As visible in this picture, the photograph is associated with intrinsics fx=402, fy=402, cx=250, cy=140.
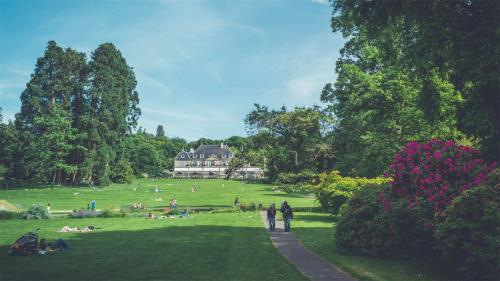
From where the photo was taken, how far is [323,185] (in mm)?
32562

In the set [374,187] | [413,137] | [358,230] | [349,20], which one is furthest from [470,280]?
[413,137]

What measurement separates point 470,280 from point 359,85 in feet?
63.5

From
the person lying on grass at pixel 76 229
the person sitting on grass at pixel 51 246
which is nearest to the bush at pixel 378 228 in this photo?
the person sitting on grass at pixel 51 246

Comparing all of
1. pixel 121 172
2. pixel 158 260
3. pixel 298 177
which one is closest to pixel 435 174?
pixel 158 260

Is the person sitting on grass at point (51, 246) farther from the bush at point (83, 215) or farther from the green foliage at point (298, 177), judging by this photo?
the green foliage at point (298, 177)

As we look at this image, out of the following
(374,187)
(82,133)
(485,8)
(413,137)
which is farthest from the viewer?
(82,133)

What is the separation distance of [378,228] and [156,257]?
868cm

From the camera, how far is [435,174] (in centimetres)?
1380

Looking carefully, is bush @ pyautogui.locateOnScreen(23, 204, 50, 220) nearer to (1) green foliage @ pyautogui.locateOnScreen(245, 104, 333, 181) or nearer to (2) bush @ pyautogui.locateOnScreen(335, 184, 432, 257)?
(2) bush @ pyautogui.locateOnScreen(335, 184, 432, 257)

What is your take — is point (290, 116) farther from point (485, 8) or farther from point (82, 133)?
point (485, 8)

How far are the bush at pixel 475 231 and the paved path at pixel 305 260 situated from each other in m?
3.09

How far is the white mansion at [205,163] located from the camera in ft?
529

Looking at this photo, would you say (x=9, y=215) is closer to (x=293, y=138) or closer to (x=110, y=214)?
(x=110, y=214)

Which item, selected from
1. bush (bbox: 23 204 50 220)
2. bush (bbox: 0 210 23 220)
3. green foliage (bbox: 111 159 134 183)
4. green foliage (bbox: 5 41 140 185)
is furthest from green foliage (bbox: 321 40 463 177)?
green foliage (bbox: 111 159 134 183)
